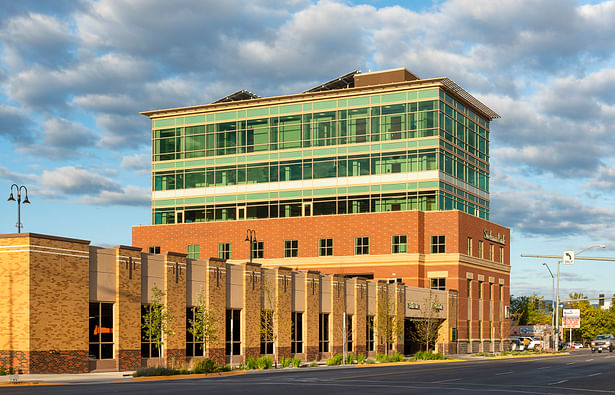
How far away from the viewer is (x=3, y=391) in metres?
26.7

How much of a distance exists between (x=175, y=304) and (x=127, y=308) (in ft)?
14.4

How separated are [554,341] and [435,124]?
36.4 m

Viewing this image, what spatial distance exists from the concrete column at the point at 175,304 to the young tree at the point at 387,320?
2552 cm

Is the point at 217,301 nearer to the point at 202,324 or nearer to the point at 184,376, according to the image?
the point at 202,324

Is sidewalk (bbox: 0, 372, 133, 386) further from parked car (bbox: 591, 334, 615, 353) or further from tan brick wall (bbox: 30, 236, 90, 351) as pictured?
parked car (bbox: 591, 334, 615, 353)

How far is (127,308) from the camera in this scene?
43.4 meters

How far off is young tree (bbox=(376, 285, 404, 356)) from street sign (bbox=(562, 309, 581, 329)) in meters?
71.0

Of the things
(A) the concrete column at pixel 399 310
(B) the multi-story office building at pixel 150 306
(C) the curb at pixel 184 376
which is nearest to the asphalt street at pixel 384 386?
(C) the curb at pixel 184 376

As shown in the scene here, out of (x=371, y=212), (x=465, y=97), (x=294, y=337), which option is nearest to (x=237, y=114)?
(x=371, y=212)

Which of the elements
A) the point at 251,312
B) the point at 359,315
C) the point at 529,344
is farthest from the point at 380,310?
the point at 529,344

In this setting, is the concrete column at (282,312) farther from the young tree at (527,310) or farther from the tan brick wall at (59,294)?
the young tree at (527,310)

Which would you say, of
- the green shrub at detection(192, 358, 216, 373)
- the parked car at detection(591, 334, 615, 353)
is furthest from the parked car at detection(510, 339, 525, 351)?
the green shrub at detection(192, 358, 216, 373)

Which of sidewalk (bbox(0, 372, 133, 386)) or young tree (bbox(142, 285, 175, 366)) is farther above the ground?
young tree (bbox(142, 285, 175, 366))

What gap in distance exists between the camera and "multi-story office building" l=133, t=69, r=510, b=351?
8338cm
